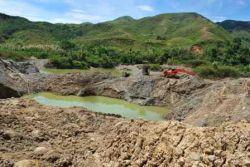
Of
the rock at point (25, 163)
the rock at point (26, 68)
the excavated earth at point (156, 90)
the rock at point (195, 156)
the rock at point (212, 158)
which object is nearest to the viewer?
the rock at point (212, 158)

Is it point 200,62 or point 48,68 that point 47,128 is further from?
point 200,62

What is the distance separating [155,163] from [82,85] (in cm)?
3018

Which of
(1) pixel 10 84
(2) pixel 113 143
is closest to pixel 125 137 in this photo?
(2) pixel 113 143

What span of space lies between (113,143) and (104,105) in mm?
20497

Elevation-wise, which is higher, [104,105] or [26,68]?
[26,68]

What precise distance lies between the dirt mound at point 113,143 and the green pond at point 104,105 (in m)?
12.4

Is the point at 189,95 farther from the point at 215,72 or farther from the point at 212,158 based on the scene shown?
the point at 215,72

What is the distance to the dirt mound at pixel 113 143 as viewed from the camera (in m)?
15.2

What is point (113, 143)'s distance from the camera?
18.4 meters

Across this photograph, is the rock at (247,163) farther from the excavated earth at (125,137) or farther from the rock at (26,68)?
the rock at (26,68)

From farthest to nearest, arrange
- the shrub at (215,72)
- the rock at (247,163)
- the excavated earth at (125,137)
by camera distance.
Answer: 1. the shrub at (215,72)
2. the excavated earth at (125,137)
3. the rock at (247,163)

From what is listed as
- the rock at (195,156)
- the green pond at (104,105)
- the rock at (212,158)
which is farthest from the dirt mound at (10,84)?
the rock at (212,158)

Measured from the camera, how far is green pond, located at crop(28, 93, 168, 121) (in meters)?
36.0

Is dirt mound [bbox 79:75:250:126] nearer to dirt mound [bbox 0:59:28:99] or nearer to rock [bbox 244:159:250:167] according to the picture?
dirt mound [bbox 0:59:28:99]
